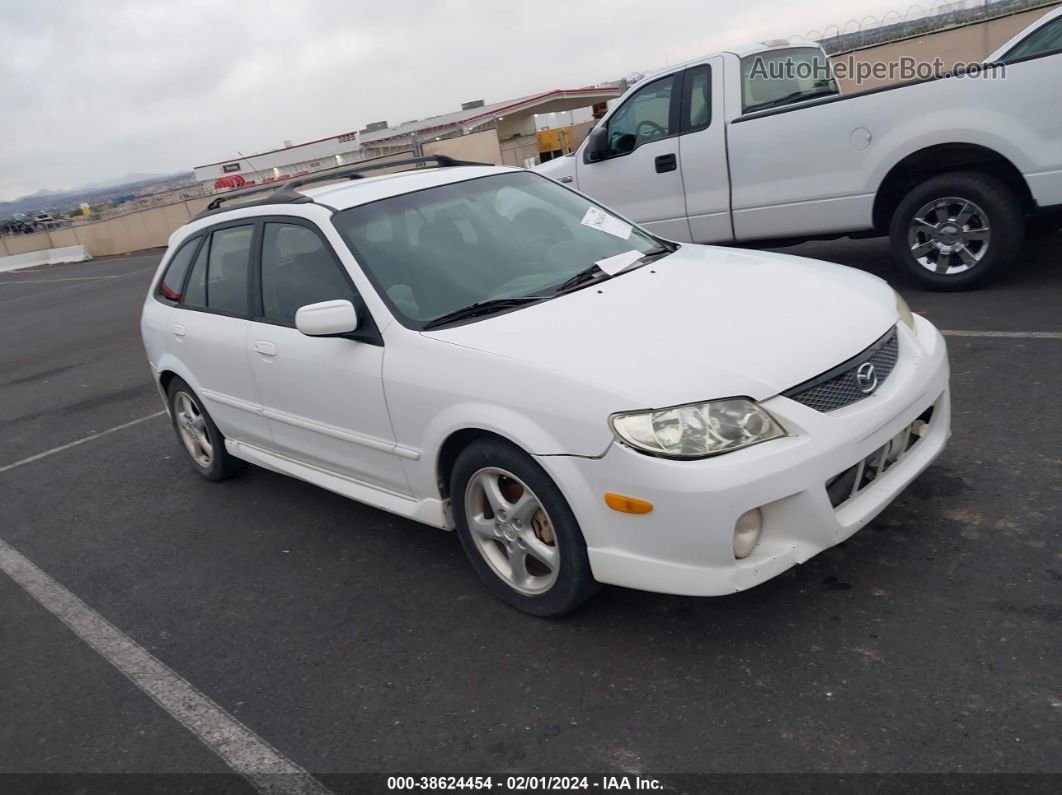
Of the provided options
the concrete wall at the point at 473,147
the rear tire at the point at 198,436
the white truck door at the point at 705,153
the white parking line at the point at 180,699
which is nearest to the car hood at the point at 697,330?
the white parking line at the point at 180,699

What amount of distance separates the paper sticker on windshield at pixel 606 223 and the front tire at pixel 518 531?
157cm

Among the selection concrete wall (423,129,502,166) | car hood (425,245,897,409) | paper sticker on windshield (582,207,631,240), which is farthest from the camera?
concrete wall (423,129,502,166)

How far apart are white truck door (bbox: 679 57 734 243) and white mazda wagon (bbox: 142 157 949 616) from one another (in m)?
3.04

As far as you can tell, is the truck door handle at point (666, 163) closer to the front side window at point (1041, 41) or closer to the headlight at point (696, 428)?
the front side window at point (1041, 41)

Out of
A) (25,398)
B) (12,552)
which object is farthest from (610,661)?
(25,398)

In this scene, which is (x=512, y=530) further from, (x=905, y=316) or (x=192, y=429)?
(x=192, y=429)

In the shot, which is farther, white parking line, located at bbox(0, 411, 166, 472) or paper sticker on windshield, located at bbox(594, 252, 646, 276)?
white parking line, located at bbox(0, 411, 166, 472)

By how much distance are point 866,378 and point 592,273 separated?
1294mm

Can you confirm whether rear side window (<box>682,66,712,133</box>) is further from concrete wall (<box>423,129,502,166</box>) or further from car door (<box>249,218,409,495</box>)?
concrete wall (<box>423,129,502,166</box>)

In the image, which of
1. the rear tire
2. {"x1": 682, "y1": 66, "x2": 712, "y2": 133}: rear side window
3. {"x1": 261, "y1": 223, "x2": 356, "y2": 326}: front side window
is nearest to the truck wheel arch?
{"x1": 682, "y1": 66, "x2": 712, "y2": 133}: rear side window

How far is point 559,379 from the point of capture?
3.09 m

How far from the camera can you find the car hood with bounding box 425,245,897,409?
301 cm

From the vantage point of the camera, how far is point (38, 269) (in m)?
32.1

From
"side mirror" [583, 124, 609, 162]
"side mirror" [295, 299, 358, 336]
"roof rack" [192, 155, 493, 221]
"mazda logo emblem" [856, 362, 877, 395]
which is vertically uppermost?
"roof rack" [192, 155, 493, 221]
